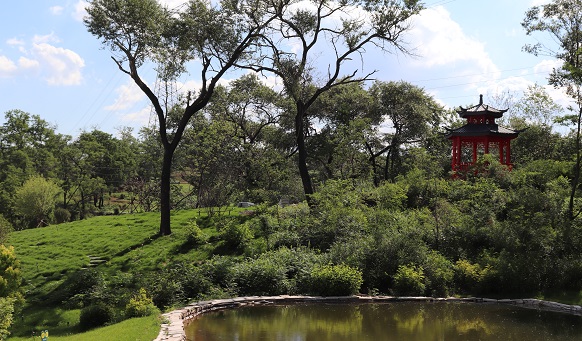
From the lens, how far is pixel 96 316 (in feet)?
40.6

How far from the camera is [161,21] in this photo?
1944 centimetres

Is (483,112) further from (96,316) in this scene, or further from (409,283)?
(96,316)

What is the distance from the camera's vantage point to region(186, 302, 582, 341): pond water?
1012cm

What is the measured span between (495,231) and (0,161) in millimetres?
39375

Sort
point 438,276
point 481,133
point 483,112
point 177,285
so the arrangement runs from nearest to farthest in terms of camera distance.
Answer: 1. point 177,285
2. point 438,276
3. point 481,133
4. point 483,112

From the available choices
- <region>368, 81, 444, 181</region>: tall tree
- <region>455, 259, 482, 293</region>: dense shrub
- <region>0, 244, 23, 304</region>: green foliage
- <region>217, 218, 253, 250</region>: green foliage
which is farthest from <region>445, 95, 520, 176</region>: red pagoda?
<region>0, 244, 23, 304</region>: green foliage

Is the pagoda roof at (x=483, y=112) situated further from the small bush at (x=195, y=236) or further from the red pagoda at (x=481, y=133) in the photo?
the small bush at (x=195, y=236)

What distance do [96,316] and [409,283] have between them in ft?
26.4

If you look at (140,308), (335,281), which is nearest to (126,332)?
(140,308)

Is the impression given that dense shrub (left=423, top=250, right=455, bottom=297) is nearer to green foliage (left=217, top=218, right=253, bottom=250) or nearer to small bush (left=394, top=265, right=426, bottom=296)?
small bush (left=394, top=265, right=426, bottom=296)

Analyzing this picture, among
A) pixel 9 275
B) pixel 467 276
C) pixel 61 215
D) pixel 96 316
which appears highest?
pixel 61 215

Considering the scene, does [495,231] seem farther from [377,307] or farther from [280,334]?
[280,334]

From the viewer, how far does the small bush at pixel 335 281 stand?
46.0ft

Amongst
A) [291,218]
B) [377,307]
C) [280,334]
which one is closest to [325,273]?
[377,307]
